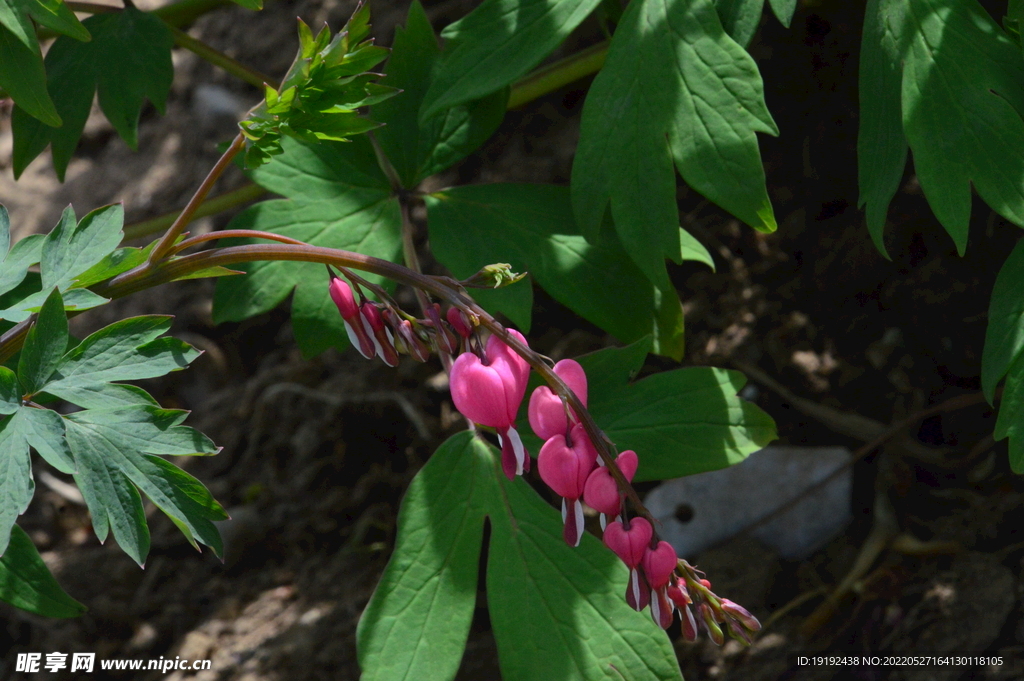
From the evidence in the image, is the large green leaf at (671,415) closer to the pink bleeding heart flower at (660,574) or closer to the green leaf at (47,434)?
the pink bleeding heart flower at (660,574)

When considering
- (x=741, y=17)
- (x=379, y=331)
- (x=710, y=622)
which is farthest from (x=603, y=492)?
(x=741, y=17)

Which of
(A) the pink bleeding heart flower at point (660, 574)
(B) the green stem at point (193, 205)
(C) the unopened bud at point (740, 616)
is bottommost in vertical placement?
(C) the unopened bud at point (740, 616)

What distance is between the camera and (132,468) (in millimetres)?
1049

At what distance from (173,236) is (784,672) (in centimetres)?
132

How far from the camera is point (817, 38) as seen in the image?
1938mm

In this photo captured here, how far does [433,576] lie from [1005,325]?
1000 mm

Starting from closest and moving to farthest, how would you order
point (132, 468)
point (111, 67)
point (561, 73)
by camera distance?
point (132, 468), point (111, 67), point (561, 73)

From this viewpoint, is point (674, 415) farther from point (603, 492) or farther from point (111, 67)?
point (111, 67)

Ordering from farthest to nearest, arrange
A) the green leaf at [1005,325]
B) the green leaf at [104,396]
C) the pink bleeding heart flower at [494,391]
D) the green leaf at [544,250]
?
the green leaf at [544,250], the green leaf at [1005,325], the green leaf at [104,396], the pink bleeding heart flower at [494,391]

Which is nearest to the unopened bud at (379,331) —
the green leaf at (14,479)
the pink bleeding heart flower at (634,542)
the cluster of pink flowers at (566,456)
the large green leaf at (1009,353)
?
the cluster of pink flowers at (566,456)

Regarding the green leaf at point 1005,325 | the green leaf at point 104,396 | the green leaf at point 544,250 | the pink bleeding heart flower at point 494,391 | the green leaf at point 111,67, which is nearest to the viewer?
the pink bleeding heart flower at point 494,391

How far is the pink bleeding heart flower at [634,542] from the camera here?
3.14 ft

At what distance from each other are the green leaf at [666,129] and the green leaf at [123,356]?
2.25 feet

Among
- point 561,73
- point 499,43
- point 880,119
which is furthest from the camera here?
point 561,73
